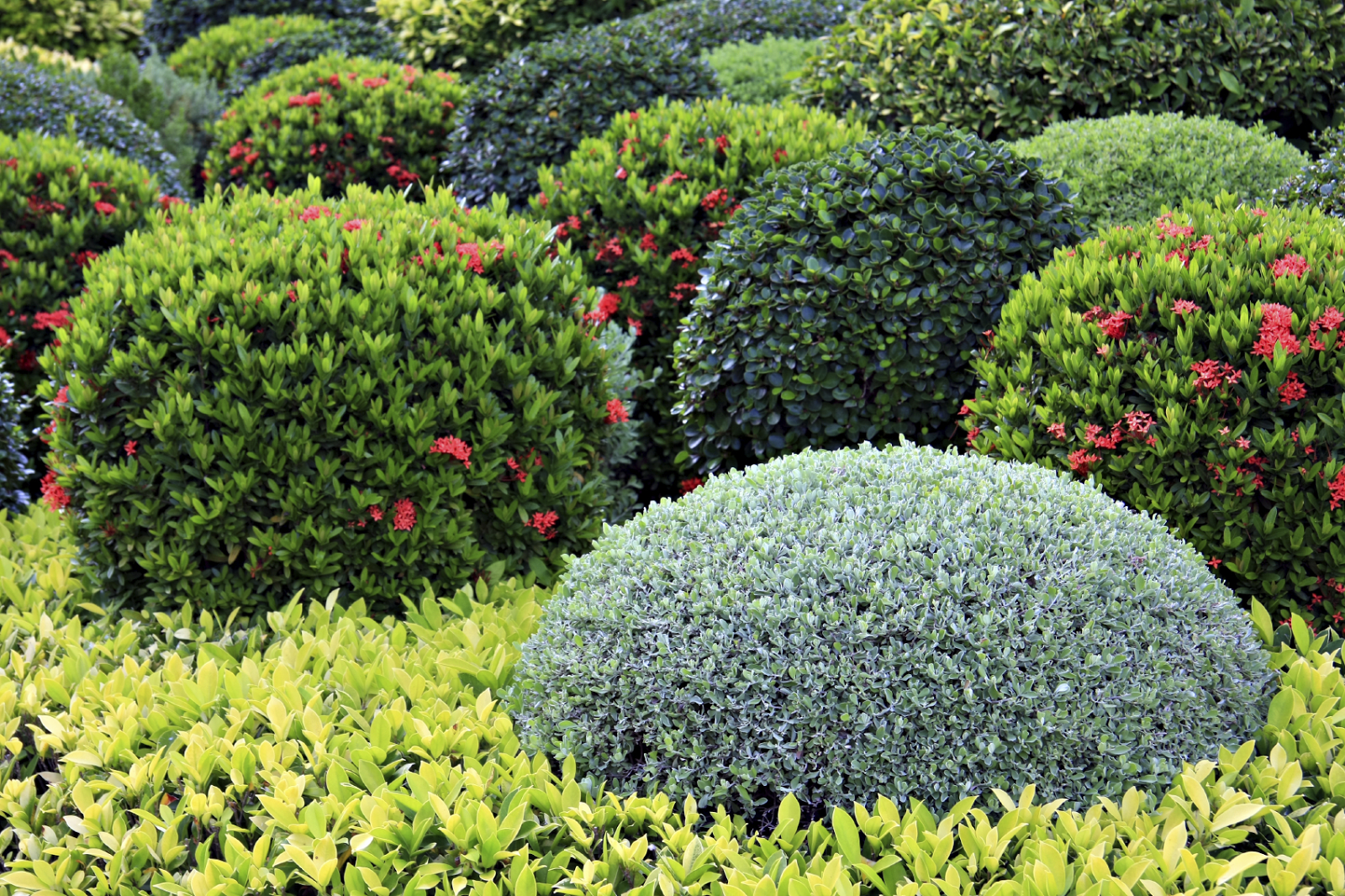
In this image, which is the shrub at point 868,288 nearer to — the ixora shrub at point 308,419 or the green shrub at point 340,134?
the ixora shrub at point 308,419

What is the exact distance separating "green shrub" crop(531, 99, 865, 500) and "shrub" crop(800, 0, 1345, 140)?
1432mm

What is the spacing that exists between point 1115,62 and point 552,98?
154 inches

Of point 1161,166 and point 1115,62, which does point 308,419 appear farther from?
point 1115,62

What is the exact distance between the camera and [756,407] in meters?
4.96

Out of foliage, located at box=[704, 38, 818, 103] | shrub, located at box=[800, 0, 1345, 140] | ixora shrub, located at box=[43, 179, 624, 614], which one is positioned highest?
shrub, located at box=[800, 0, 1345, 140]

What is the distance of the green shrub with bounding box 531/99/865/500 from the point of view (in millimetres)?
6012

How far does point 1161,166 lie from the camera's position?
5855 millimetres

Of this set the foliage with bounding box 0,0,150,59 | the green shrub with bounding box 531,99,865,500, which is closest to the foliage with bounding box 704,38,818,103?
the green shrub with bounding box 531,99,865,500

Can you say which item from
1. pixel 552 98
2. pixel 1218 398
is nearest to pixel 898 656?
pixel 1218 398

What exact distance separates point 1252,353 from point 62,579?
4.85 meters

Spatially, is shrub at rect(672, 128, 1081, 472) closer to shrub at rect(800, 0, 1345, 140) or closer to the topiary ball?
the topiary ball

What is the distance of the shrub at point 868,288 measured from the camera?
4.80 metres

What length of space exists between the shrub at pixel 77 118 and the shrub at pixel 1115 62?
6057mm

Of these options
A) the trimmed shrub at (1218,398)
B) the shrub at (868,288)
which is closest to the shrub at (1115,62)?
the shrub at (868,288)
